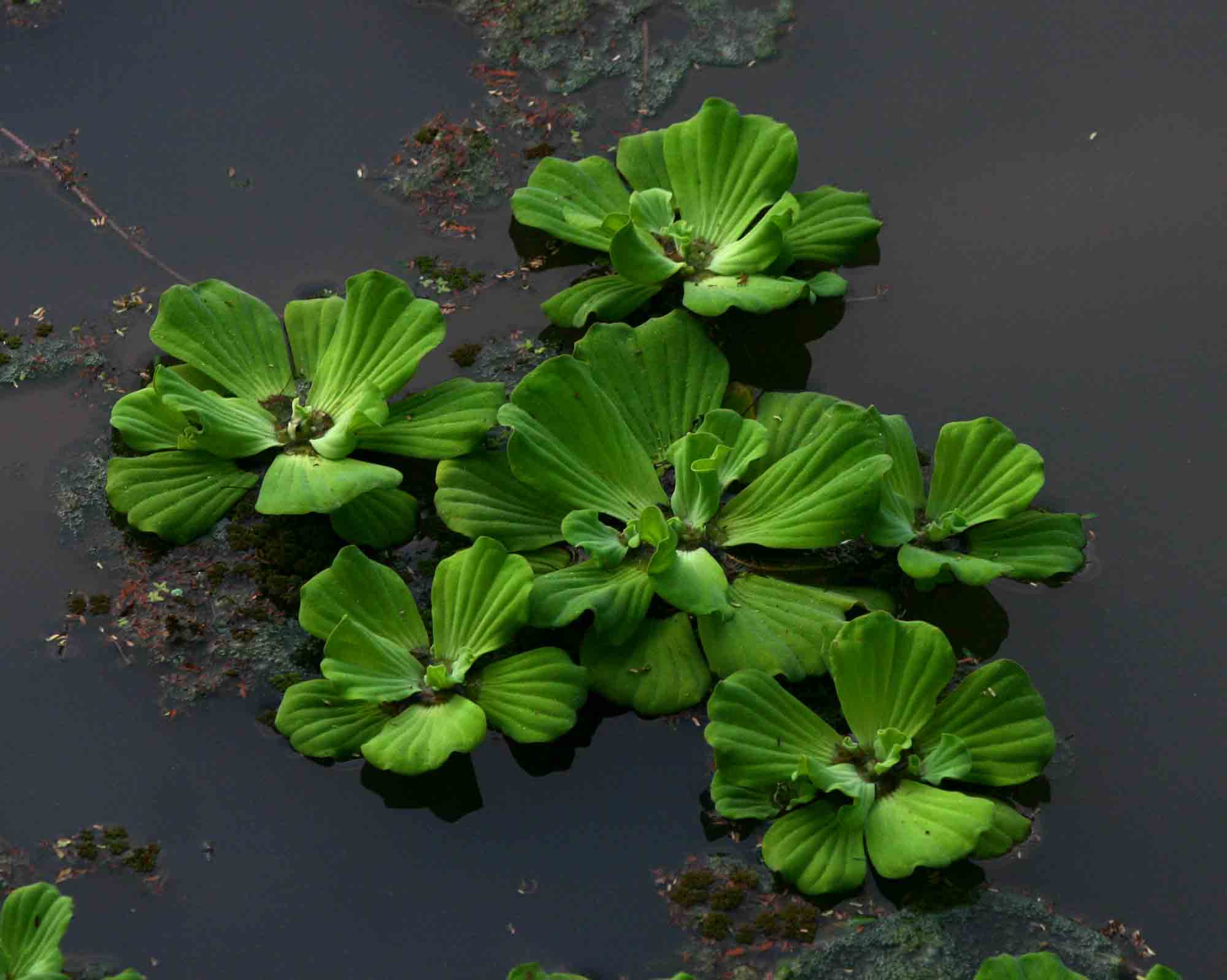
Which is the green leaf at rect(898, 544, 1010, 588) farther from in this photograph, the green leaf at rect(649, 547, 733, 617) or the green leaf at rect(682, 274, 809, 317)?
the green leaf at rect(682, 274, 809, 317)

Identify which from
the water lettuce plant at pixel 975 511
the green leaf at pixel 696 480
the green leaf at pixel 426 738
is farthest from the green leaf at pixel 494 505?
the water lettuce plant at pixel 975 511

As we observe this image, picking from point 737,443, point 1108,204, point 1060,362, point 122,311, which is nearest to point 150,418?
point 122,311

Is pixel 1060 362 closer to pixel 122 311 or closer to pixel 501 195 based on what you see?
pixel 501 195

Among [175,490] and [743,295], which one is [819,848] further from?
[175,490]

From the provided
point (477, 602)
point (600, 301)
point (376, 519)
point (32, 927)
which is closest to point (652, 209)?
point (600, 301)

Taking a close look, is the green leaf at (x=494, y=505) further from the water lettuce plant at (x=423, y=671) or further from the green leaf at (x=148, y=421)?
the green leaf at (x=148, y=421)

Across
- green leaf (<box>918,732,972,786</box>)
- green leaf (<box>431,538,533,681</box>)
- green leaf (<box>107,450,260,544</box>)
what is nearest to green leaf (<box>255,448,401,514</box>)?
green leaf (<box>107,450,260,544</box>)
